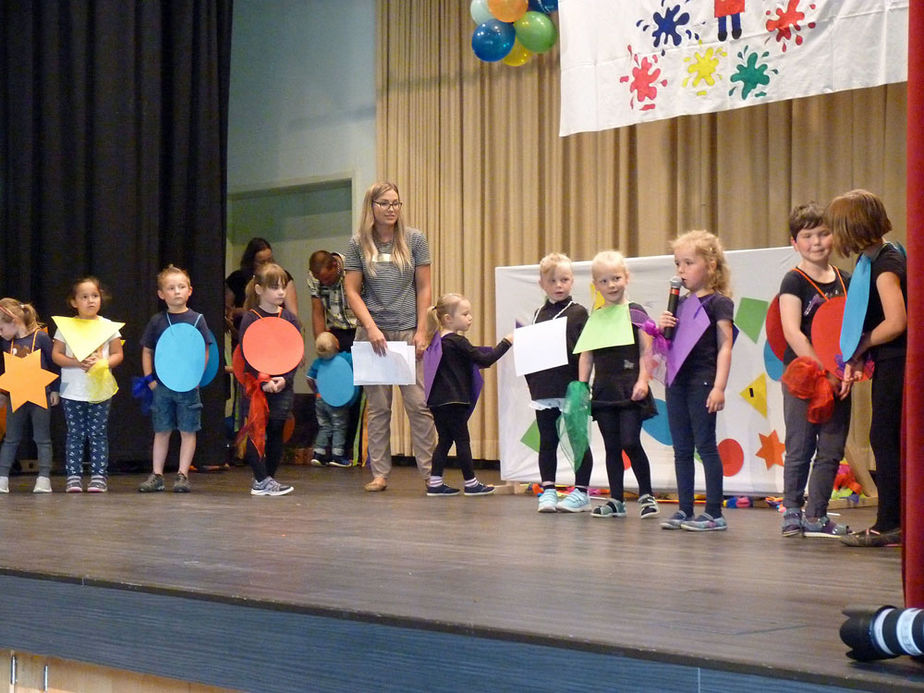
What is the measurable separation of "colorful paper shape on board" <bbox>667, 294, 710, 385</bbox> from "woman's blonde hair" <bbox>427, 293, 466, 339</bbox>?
1478 mm

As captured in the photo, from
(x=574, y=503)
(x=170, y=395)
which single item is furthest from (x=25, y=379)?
(x=574, y=503)

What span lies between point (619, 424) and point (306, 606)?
215cm

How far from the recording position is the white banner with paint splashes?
4848 mm

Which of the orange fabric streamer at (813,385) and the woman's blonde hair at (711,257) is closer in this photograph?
the orange fabric streamer at (813,385)

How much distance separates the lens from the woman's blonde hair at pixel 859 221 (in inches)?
128

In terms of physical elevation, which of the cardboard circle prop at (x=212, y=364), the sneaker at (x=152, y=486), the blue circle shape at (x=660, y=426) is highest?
the cardboard circle prop at (x=212, y=364)

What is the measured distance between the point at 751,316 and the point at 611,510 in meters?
1.10

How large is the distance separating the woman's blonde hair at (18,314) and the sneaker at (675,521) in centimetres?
324

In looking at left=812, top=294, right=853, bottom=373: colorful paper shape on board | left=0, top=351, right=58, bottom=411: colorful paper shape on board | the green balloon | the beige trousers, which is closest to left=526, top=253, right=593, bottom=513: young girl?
the beige trousers

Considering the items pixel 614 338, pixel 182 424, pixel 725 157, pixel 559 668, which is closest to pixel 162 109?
pixel 182 424

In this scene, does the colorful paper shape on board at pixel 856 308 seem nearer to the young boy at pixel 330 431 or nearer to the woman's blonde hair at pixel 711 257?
the woman's blonde hair at pixel 711 257

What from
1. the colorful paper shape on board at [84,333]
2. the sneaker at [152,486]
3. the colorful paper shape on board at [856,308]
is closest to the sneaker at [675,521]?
the colorful paper shape on board at [856,308]

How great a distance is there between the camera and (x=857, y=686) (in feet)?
5.02

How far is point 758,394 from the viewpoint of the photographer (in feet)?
15.0
